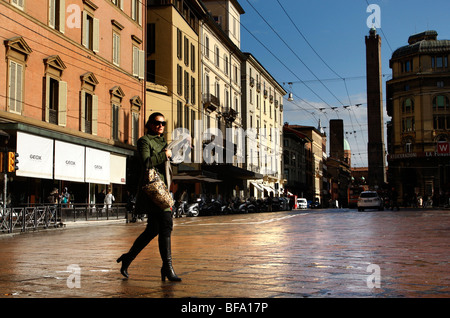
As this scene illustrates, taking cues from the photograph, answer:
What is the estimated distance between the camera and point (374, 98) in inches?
3634

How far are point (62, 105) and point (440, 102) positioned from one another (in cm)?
6259

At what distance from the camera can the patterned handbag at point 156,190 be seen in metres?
5.63

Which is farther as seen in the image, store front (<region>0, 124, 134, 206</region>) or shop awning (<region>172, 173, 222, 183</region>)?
shop awning (<region>172, 173, 222, 183</region>)

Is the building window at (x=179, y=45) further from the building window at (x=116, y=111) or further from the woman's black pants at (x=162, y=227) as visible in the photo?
the woman's black pants at (x=162, y=227)

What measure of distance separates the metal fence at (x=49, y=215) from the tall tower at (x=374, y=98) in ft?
238

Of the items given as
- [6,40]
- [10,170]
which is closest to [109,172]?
[6,40]

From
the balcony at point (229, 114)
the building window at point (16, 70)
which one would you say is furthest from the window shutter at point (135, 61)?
the balcony at point (229, 114)

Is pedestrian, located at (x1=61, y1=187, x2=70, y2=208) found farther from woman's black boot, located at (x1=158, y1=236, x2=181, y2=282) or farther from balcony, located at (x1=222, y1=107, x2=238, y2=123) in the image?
balcony, located at (x1=222, y1=107, x2=238, y2=123)

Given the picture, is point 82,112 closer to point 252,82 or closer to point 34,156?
point 34,156

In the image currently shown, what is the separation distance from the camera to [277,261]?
7629 millimetres

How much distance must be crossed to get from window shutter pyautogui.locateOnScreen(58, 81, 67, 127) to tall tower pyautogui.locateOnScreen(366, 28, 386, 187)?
243ft

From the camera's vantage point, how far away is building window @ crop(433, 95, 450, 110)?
2982 inches

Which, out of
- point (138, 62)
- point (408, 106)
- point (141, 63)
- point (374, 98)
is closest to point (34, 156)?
point (138, 62)

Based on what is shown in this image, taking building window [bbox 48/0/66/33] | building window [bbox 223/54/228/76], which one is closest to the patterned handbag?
building window [bbox 48/0/66/33]
